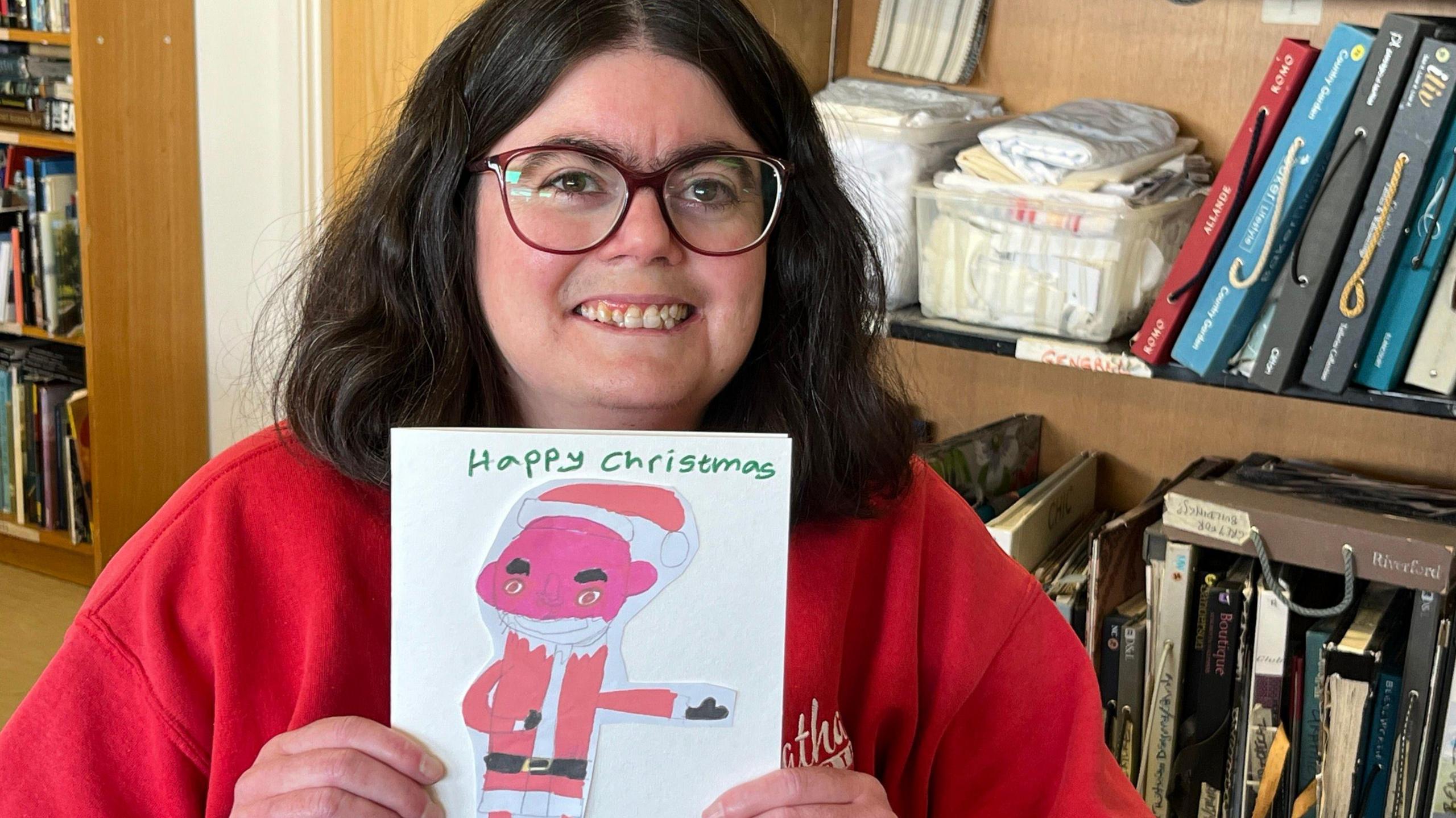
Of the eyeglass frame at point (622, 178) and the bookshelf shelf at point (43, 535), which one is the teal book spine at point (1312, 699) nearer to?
the eyeglass frame at point (622, 178)

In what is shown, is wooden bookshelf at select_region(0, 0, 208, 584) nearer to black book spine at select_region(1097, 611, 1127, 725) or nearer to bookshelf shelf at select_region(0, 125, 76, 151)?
bookshelf shelf at select_region(0, 125, 76, 151)

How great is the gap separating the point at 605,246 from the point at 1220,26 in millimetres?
1127

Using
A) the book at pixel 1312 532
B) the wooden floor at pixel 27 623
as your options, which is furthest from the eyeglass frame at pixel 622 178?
the wooden floor at pixel 27 623

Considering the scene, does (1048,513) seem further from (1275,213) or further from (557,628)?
(557,628)

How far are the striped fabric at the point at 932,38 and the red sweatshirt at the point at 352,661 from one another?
3.03 ft

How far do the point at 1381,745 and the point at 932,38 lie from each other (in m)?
1.07

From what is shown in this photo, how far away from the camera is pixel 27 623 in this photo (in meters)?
2.55

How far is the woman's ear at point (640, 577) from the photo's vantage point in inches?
27.6

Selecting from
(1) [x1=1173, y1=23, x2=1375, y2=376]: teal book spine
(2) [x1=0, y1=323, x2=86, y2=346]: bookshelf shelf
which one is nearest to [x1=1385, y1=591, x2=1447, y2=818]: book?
(1) [x1=1173, y1=23, x2=1375, y2=376]: teal book spine

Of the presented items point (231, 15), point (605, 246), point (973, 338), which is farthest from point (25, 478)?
point (605, 246)

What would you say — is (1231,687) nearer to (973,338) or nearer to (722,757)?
(973,338)

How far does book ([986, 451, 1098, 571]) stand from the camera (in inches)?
60.1

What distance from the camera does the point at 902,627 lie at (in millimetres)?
953

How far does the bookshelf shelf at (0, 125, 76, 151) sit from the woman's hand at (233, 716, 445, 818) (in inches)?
81.5
